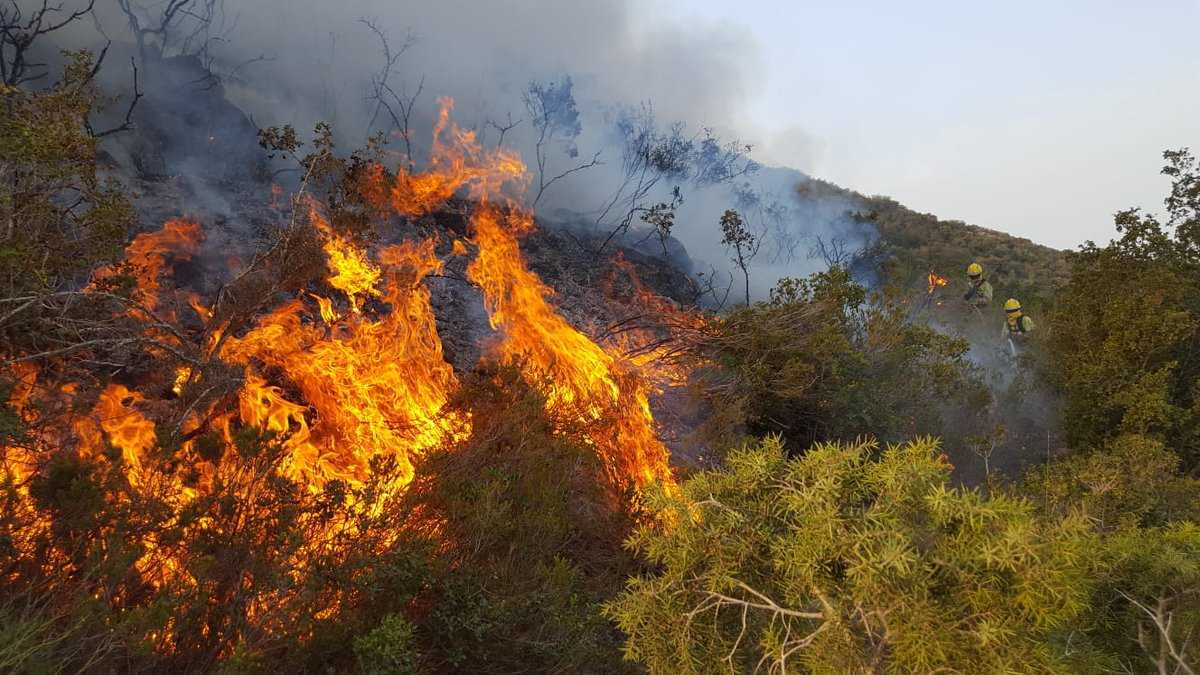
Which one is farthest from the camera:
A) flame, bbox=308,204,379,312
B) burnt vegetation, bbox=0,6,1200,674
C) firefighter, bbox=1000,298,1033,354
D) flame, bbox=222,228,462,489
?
firefighter, bbox=1000,298,1033,354

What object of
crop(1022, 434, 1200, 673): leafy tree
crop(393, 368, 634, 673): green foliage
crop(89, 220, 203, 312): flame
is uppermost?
crop(89, 220, 203, 312): flame

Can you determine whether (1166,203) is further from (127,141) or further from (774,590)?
(127,141)

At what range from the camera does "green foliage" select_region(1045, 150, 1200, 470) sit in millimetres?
10250

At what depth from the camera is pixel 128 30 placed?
13.6 metres

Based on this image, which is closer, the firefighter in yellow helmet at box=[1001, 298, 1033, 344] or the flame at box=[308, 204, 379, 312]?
the flame at box=[308, 204, 379, 312]

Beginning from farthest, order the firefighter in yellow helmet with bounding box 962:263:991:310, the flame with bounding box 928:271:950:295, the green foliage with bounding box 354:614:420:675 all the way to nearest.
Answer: the firefighter in yellow helmet with bounding box 962:263:991:310
the flame with bounding box 928:271:950:295
the green foliage with bounding box 354:614:420:675

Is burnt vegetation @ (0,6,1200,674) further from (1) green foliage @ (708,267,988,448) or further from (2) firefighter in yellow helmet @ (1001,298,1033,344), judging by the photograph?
(2) firefighter in yellow helmet @ (1001,298,1033,344)

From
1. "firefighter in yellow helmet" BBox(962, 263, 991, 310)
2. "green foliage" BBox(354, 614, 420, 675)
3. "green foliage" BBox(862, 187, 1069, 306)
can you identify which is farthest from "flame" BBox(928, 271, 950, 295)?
"green foliage" BBox(354, 614, 420, 675)

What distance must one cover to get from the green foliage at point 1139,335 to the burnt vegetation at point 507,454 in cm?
6

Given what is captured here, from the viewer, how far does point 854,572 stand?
7.69 ft

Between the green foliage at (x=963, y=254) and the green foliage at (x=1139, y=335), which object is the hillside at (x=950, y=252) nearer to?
the green foliage at (x=963, y=254)

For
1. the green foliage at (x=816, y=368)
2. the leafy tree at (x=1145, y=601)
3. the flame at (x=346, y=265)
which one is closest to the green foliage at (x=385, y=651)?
the leafy tree at (x=1145, y=601)

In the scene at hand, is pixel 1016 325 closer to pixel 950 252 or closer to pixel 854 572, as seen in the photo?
pixel 950 252

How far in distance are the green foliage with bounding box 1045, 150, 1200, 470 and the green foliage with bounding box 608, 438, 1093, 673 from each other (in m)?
9.97
